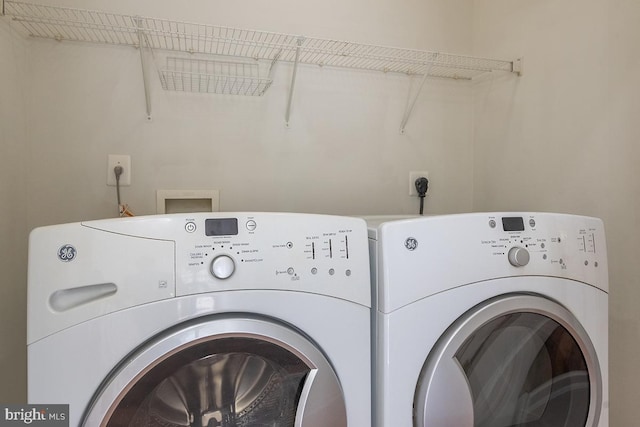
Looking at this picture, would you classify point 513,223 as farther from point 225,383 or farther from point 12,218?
point 12,218

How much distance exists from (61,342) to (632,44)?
1.73 metres

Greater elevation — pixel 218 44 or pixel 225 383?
pixel 218 44

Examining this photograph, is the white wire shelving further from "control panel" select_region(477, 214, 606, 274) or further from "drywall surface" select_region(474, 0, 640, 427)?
"control panel" select_region(477, 214, 606, 274)

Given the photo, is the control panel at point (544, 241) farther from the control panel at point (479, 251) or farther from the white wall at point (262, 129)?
the white wall at point (262, 129)

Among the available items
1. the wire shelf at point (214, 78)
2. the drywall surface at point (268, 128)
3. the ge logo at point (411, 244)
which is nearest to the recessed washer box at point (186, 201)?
the drywall surface at point (268, 128)

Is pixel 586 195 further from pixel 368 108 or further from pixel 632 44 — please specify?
pixel 368 108

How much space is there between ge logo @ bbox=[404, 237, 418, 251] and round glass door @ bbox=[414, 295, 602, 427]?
212 mm

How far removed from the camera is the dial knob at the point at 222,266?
28.7 inches

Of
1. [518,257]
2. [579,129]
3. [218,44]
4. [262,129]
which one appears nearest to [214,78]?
[218,44]

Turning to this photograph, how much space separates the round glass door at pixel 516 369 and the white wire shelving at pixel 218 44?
3.45ft

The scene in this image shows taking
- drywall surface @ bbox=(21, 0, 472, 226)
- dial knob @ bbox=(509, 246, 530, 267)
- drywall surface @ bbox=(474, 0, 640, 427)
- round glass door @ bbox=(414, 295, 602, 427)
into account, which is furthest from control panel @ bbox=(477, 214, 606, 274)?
drywall surface @ bbox=(21, 0, 472, 226)

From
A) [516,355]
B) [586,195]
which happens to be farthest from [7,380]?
[586,195]

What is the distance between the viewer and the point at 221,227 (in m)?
0.76

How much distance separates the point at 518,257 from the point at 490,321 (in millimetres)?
174
